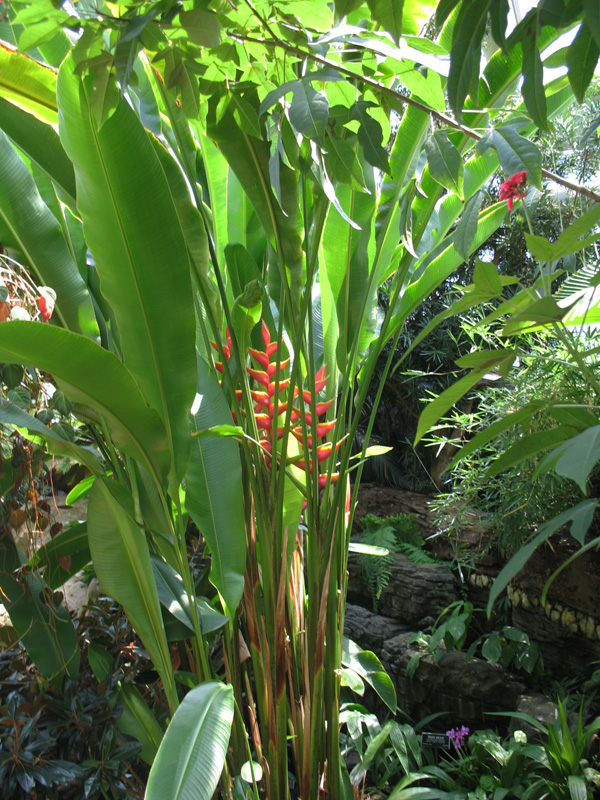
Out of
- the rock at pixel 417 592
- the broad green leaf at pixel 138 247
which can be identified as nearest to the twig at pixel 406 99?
the broad green leaf at pixel 138 247

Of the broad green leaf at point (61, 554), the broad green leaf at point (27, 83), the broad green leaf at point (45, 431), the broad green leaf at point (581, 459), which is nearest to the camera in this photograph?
the broad green leaf at point (581, 459)

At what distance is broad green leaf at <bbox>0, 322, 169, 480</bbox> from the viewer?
804mm

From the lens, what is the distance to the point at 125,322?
99 cm

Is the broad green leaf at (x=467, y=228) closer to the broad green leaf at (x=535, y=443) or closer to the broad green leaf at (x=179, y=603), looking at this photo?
the broad green leaf at (x=535, y=443)

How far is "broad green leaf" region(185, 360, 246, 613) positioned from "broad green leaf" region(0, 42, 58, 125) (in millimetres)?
577

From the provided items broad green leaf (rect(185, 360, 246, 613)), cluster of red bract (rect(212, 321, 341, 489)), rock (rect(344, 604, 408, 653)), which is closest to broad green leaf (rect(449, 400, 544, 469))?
cluster of red bract (rect(212, 321, 341, 489))

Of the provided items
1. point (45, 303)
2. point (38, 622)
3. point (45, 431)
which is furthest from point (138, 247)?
point (38, 622)

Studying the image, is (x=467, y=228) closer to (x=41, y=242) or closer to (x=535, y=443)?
(x=535, y=443)

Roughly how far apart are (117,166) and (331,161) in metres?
0.42

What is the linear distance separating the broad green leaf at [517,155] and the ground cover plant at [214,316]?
0.20ft

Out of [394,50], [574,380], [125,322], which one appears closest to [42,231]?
[125,322]

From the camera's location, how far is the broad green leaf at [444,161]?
0.58 metres

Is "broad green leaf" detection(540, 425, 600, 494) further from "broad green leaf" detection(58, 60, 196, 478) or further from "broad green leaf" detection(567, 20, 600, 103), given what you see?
"broad green leaf" detection(58, 60, 196, 478)

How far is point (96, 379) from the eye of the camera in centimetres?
90
